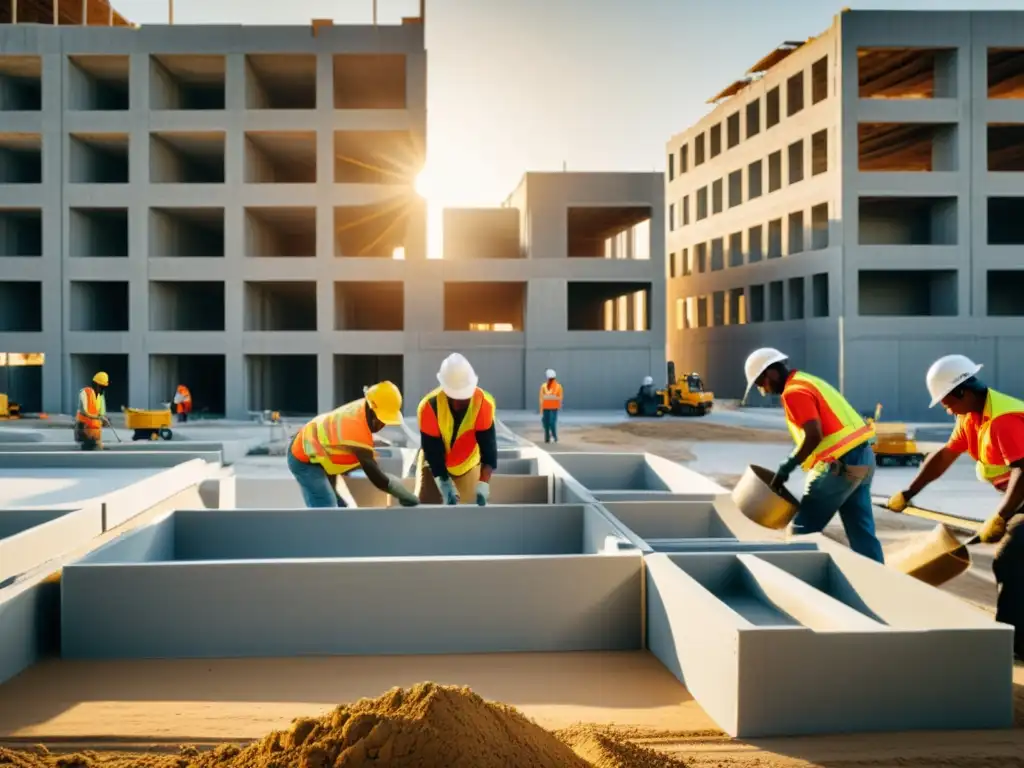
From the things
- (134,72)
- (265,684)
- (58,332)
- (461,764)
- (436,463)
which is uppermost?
(134,72)

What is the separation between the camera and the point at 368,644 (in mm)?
4773

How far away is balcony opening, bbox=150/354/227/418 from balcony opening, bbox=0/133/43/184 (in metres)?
8.52

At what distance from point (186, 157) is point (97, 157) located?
10.5 ft

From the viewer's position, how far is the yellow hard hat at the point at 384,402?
6.51 metres

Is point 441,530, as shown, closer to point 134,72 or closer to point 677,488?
point 677,488

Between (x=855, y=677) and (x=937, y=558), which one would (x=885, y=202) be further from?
(x=855, y=677)

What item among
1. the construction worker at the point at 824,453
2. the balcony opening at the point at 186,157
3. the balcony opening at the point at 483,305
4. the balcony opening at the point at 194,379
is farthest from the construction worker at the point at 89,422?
the balcony opening at the point at 483,305

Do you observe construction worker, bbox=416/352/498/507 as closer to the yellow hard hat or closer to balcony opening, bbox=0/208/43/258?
the yellow hard hat

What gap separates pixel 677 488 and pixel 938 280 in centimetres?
2494

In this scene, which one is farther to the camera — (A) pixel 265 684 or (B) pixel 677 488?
(B) pixel 677 488

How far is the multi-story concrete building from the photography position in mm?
27562

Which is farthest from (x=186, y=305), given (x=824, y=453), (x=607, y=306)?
(x=824, y=453)

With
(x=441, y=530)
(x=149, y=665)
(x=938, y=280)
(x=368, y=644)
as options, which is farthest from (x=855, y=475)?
(x=938, y=280)

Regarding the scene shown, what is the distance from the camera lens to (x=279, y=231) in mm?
33688
